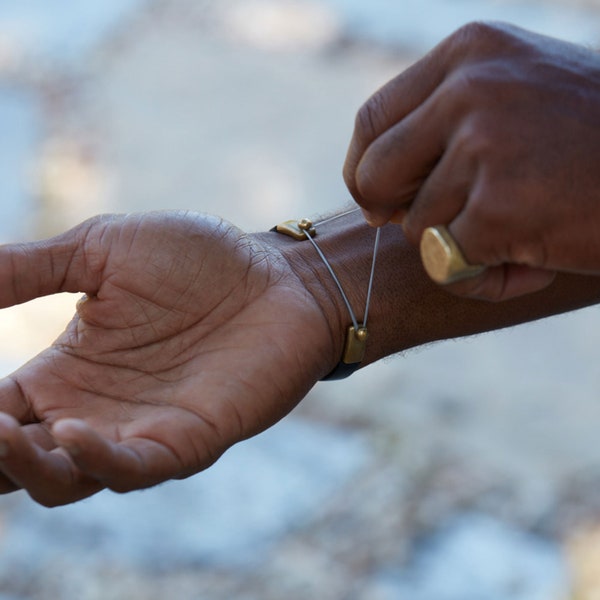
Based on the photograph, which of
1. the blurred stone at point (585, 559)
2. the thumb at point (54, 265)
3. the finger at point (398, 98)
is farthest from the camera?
the blurred stone at point (585, 559)

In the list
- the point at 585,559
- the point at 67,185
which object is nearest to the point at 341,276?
the point at 585,559

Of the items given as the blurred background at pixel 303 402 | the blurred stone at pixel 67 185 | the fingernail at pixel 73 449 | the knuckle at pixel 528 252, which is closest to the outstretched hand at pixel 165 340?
the fingernail at pixel 73 449

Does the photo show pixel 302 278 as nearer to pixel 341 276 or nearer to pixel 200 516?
pixel 341 276

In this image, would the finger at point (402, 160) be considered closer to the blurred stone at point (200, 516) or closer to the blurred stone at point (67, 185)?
the blurred stone at point (200, 516)

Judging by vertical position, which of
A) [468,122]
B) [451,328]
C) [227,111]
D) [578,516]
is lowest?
[578,516]

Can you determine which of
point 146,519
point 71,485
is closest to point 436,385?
point 146,519

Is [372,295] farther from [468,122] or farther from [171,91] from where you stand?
[171,91]

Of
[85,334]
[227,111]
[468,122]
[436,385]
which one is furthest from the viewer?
[227,111]
